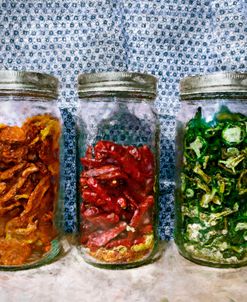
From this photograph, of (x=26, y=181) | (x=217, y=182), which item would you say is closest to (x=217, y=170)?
(x=217, y=182)

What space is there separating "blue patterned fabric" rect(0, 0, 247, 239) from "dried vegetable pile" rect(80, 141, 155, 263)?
0.16 metres

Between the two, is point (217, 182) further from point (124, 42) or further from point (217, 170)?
point (124, 42)

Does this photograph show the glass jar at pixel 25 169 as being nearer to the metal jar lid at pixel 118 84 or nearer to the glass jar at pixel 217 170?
the metal jar lid at pixel 118 84

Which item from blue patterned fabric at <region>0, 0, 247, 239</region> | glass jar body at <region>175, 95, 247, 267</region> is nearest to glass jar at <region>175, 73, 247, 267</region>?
glass jar body at <region>175, 95, 247, 267</region>

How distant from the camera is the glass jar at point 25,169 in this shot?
65 centimetres

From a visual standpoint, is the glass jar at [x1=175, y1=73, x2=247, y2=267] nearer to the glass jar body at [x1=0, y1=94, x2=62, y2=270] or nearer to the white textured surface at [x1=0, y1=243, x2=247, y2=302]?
the white textured surface at [x1=0, y1=243, x2=247, y2=302]

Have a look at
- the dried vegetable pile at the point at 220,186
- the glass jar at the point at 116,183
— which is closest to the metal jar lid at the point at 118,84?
the glass jar at the point at 116,183

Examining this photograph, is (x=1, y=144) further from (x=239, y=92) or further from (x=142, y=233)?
(x=239, y=92)

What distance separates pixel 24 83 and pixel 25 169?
0.42ft

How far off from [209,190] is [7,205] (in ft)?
1.01

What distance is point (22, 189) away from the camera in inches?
26.0

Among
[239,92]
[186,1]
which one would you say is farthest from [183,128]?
[186,1]

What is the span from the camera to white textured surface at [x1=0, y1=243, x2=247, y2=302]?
22.9 inches

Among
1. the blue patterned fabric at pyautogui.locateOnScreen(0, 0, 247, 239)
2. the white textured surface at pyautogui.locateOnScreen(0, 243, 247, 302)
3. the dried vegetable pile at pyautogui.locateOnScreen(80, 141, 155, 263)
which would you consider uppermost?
the blue patterned fabric at pyautogui.locateOnScreen(0, 0, 247, 239)
